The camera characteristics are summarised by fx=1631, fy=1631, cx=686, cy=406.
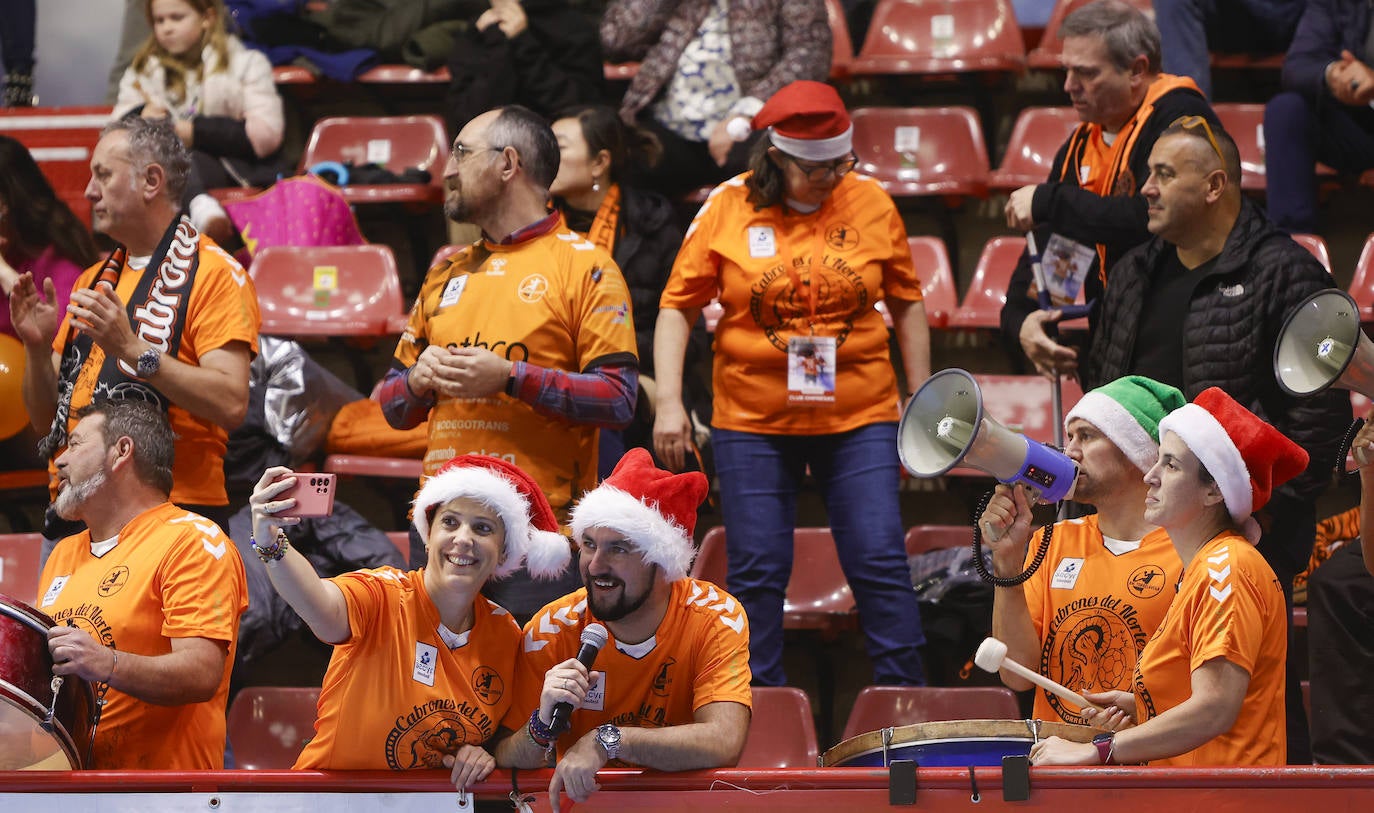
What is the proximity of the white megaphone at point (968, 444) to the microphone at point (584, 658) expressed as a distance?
0.65 m

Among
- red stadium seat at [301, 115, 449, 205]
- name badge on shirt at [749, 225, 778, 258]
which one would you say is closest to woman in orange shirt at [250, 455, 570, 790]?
name badge on shirt at [749, 225, 778, 258]

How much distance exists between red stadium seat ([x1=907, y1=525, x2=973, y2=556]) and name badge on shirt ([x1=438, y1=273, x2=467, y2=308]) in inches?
63.9

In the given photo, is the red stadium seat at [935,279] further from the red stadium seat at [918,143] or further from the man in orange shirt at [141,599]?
the man in orange shirt at [141,599]

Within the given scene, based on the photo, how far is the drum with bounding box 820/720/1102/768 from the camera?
2.66m

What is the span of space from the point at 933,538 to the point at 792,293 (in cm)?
100

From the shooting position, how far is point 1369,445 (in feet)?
9.33

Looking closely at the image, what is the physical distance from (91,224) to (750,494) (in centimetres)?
349

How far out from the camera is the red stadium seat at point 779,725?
3.82 metres

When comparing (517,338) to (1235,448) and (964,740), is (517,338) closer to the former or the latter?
(964,740)

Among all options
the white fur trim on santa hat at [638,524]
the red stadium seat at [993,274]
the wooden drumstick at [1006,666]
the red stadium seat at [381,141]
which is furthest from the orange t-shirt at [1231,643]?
the red stadium seat at [381,141]

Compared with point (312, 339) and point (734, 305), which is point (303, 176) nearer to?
point (312, 339)

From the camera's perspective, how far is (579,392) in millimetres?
3537

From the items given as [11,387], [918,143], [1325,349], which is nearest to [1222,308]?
[1325,349]

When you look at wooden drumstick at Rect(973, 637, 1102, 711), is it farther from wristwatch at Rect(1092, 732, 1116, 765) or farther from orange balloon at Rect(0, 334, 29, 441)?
orange balloon at Rect(0, 334, 29, 441)
